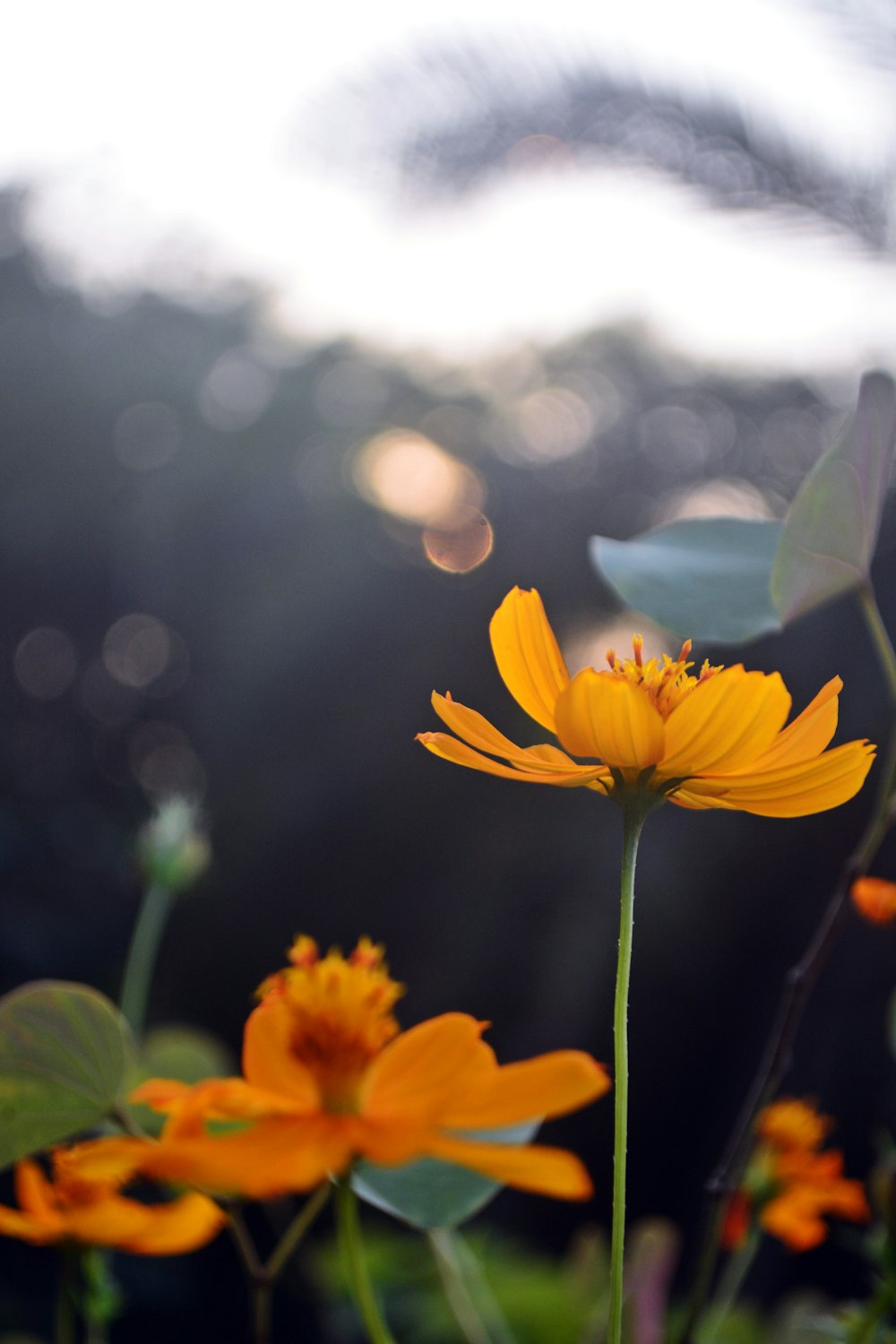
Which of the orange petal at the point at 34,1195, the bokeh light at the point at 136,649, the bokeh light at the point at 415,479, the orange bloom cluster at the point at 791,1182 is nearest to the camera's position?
Answer: the orange petal at the point at 34,1195

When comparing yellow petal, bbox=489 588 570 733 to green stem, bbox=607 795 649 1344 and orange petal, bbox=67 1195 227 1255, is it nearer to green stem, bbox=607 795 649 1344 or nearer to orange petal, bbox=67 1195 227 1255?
green stem, bbox=607 795 649 1344

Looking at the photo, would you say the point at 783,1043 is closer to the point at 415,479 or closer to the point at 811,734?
the point at 811,734

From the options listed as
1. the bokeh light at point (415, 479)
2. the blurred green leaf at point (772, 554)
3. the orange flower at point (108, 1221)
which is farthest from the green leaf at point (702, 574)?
the bokeh light at point (415, 479)

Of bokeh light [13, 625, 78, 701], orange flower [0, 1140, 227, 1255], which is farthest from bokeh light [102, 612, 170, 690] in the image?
orange flower [0, 1140, 227, 1255]

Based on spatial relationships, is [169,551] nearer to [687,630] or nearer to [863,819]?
[863,819]

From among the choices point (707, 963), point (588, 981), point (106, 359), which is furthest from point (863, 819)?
point (106, 359)

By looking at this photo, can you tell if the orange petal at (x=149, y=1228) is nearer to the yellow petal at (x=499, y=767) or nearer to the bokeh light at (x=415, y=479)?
the yellow petal at (x=499, y=767)

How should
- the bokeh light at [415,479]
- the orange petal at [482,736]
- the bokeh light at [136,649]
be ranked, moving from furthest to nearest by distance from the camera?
1. the bokeh light at [136,649]
2. the bokeh light at [415,479]
3. the orange petal at [482,736]
